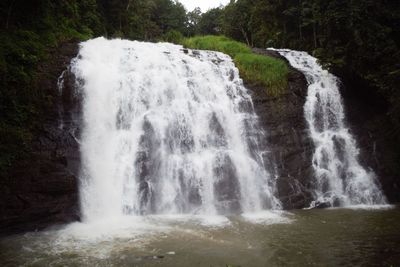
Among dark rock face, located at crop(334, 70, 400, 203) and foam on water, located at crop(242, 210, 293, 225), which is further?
dark rock face, located at crop(334, 70, 400, 203)

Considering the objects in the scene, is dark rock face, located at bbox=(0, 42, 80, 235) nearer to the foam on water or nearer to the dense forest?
the dense forest

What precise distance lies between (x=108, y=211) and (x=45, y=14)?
8.08 meters

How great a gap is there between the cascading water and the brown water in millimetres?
1926

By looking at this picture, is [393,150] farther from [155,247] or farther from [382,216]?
[155,247]

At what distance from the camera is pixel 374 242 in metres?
8.20

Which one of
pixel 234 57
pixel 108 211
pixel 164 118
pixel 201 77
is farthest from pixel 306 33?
pixel 108 211

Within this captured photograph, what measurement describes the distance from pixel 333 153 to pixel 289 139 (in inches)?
61.0

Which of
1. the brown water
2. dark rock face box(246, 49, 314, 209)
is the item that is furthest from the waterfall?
the brown water

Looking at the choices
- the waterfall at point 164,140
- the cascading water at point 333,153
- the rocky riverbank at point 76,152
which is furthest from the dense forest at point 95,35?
the waterfall at point 164,140

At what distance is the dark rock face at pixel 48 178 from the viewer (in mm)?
10102

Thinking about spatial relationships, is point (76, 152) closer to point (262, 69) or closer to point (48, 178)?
point (48, 178)

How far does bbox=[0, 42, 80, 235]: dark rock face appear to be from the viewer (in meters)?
10.1

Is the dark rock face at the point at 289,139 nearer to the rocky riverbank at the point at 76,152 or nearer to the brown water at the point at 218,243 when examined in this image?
the rocky riverbank at the point at 76,152

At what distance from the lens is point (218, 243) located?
848 centimetres
